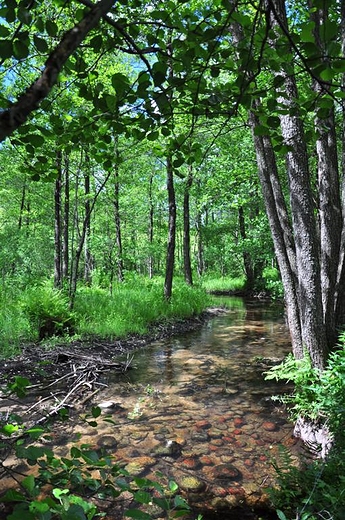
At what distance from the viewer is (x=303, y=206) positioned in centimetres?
447

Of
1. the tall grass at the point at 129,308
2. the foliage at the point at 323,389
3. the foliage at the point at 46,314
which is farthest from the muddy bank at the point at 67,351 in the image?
the foliage at the point at 323,389

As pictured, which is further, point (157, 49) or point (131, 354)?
point (131, 354)

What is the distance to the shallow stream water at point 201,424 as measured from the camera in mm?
3562

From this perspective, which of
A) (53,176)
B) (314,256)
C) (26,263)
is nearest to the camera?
(53,176)

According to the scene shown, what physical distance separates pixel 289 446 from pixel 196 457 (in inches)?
45.3

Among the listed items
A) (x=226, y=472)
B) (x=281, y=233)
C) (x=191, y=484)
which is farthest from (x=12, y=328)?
(x=281, y=233)

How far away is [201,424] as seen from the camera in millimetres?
4812

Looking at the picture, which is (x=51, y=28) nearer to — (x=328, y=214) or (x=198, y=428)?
(x=328, y=214)

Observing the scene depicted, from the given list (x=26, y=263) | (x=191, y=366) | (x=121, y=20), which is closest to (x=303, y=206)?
(x=121, y=20)

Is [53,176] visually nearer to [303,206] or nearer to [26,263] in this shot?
[303,206]

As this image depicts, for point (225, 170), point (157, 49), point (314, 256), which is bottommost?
point (314, 256)

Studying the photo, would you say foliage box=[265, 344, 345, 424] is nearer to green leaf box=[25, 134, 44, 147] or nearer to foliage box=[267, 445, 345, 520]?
foliage box=[267, 445, 345, 520]

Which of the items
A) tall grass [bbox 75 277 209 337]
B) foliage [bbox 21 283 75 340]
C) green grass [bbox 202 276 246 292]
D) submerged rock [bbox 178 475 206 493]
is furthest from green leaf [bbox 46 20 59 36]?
green grass [bbox 202 276 246 292]

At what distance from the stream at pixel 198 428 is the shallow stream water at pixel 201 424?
0.01 meters
